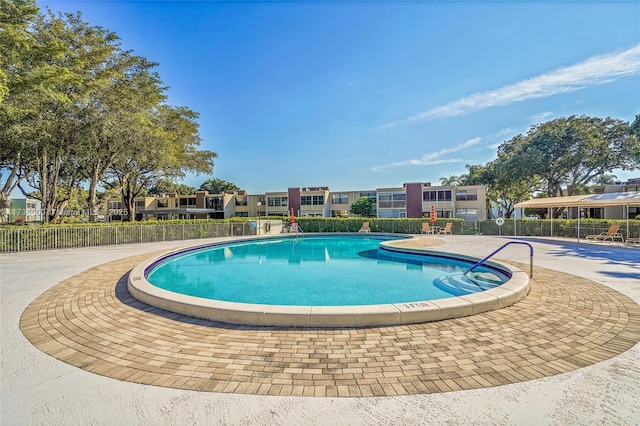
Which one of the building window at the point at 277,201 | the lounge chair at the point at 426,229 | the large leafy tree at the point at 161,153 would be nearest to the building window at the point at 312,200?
the building window at the point at 277,201

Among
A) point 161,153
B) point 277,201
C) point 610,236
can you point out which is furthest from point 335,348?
point 277,201

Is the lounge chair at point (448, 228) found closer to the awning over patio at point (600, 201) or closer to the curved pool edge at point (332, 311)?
the awning over patio at point (600, 201)

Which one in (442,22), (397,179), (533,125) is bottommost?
(397,179)

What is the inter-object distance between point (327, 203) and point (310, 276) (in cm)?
2980

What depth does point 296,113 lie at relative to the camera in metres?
20.9

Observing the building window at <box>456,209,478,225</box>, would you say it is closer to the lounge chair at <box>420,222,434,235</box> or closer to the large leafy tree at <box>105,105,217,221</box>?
the lounge chair at <box>420,222,434,235</box>

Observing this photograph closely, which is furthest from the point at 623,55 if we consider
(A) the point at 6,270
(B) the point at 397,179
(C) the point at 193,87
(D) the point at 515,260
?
(B) the point at 397,179

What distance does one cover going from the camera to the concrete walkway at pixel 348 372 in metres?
2.33

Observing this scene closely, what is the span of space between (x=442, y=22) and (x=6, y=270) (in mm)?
15798

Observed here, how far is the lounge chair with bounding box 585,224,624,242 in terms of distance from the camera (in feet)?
50.8

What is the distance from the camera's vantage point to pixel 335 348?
3455 millimetres

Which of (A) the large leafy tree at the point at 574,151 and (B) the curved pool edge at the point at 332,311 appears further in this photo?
(A) the large leafy tree at the point at 574,151

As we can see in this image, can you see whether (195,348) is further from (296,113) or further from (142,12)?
(296,113)

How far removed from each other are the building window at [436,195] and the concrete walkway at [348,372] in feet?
95.7
